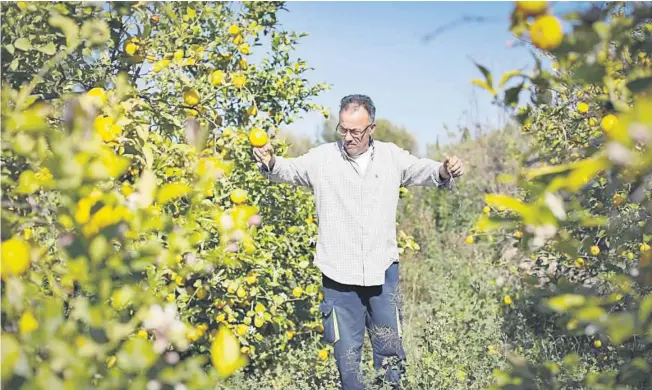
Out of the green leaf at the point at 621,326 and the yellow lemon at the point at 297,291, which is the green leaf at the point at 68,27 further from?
the yellow lemon at the point at 297,291

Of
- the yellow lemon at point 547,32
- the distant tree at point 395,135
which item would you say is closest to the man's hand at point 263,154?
Answer: the yellow lemon at point 547,32

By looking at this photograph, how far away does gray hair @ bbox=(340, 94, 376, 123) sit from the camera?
2932mm

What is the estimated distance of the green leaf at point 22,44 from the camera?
149 centimetres

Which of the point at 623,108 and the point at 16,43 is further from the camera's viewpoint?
the point at 16,43

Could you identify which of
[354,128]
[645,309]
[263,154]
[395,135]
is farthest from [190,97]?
[395,135]

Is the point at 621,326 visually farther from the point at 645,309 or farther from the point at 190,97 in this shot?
the point at 190,97

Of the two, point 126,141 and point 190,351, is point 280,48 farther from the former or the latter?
point 126,141

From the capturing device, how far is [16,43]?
1.49 metres

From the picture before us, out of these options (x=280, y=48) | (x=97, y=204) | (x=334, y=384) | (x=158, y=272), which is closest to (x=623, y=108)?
(x=97, y=204)

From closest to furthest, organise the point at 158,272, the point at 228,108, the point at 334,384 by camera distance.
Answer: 1. the point at 158,272
2. the point at 334,384
3. the point at 228,108

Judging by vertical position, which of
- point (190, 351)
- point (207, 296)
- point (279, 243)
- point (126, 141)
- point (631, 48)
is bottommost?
point (190, 351)

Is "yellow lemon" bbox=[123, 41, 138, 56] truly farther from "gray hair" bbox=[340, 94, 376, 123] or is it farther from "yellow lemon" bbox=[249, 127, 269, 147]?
"gray hair" bbox=[340, 94, 376, 123]

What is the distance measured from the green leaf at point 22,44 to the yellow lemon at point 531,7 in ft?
3.58

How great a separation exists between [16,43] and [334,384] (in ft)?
7.42
